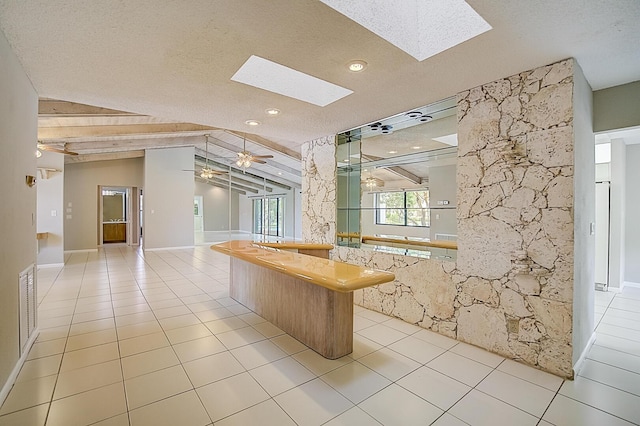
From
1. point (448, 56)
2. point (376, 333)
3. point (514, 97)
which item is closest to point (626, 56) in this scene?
point (514, 97)

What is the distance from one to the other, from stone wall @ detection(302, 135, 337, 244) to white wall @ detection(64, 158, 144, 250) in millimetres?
7779

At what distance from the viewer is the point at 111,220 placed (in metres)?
11.8

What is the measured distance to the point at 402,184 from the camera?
4691 mm

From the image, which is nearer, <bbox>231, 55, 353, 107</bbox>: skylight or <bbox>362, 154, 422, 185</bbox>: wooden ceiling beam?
<bbox>231, 55, 353, 107</bbox>: skylight

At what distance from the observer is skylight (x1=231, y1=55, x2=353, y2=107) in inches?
105

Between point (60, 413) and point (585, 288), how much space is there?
4.16m

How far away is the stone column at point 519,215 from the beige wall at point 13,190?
3.75 meters

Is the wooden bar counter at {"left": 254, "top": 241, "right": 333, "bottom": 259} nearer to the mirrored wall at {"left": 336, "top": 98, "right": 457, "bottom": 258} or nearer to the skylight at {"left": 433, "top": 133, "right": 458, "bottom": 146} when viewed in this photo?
the mirrored wall at {"left": 336, "top": 98, "right": 457, "bottom": 258}

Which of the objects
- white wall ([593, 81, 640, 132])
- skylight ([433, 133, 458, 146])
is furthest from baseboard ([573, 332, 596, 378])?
skylight ([433, 133, 458, 146])

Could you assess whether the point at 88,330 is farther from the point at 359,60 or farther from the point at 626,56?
the point at 626,56

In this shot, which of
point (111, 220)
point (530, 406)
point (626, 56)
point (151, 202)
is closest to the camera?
point (530, 406)

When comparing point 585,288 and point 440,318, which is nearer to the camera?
point 585,288

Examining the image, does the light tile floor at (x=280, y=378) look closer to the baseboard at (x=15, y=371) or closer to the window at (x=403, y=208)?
the baseboard at (x=15, y=371)

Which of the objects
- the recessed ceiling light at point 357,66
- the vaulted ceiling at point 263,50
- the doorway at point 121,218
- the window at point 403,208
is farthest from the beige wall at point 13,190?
the doorway at point 121,218
